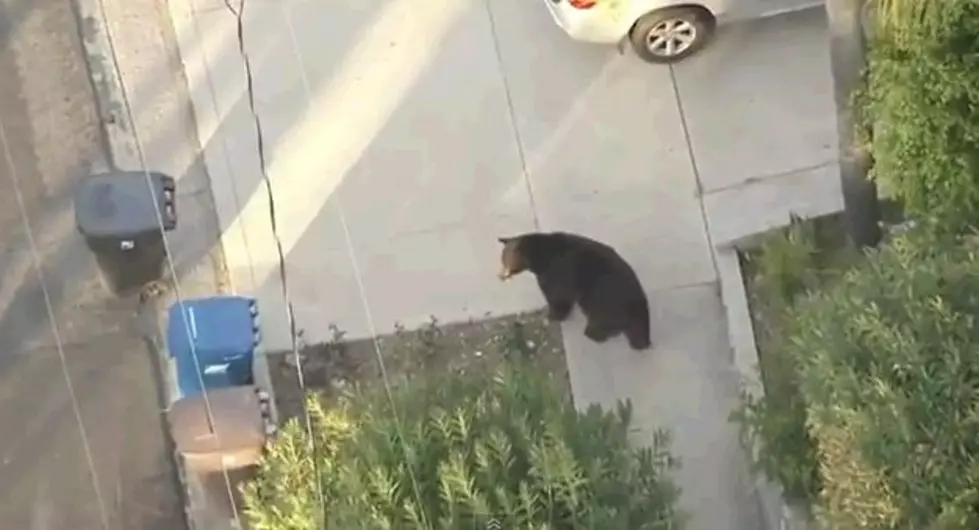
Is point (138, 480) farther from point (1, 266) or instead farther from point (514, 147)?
point (514, 147)

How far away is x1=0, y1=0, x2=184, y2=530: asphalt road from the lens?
306 inches

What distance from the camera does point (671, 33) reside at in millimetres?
8328

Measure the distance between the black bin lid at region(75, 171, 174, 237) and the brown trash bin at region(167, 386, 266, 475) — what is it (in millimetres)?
947

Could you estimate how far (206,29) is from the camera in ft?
28.6

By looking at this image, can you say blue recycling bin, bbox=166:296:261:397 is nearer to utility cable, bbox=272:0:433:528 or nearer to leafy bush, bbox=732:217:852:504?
utility cable, bbox=272:0:433:528

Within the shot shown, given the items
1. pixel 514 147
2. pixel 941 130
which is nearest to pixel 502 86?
pixel 514 147

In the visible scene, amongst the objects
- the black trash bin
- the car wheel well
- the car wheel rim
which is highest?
the car wheel well

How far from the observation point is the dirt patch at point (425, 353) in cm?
794

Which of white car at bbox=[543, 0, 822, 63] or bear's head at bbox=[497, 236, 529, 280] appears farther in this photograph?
white car at bbox=[543, 0, 822, 63]

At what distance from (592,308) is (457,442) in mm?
Answer: 2116

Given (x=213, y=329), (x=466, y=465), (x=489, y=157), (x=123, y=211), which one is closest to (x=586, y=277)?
(x=489, y=157)

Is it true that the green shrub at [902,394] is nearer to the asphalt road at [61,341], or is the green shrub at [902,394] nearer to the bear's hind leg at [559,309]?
the bear's hind leg at [559,309]

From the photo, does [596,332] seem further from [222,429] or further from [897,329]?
[897,329]

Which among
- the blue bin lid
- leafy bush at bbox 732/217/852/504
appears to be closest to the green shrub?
leafy bush at bbox 732/217/852/504
